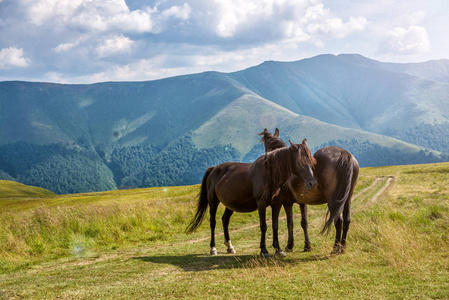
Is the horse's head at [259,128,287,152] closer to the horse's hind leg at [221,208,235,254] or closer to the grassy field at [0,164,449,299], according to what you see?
the horse's hind leg at [221,208,235,254]

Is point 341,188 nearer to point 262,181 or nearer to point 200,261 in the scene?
point 262,181

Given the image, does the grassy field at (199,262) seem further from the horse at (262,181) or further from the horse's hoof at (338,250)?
the horse at (262,181)

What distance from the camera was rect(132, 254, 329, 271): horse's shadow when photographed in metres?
9.55

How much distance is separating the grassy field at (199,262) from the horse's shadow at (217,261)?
0.03 meters

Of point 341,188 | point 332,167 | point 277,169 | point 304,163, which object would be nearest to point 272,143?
point 277,169

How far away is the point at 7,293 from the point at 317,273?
267 inches

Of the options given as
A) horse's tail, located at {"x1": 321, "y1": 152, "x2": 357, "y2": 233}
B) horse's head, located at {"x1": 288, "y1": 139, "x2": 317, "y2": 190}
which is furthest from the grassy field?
horse's head, located at {"x1": 288, "y1": 139, "x2": 317, "y2": 190}

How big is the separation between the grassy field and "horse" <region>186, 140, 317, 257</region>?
1.40 meters

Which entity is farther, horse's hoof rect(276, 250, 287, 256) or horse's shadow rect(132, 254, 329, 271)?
horse's hoof rect(276, 250, 287, 256)

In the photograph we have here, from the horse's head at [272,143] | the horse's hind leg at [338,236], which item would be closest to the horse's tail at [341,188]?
the horse's hind leg at [338,236]

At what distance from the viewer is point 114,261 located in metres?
11.4

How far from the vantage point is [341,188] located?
9.88m

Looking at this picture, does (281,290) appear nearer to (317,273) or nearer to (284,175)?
(317,273)

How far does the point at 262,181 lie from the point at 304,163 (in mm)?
1555
